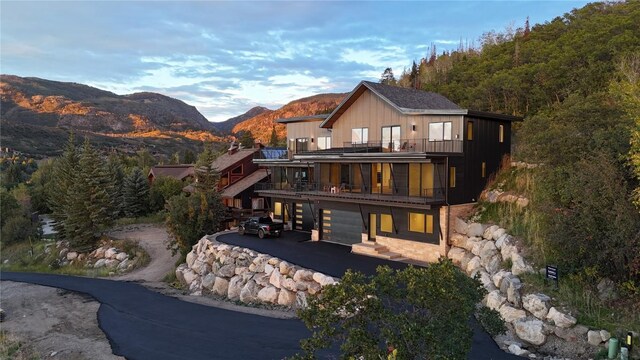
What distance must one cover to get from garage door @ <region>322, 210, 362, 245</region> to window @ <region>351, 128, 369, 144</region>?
594 centimetres

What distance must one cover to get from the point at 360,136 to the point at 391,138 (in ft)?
9.94

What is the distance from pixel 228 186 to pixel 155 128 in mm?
161766

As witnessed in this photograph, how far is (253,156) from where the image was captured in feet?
161

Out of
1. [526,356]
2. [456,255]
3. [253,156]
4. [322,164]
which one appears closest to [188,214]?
[322,164]

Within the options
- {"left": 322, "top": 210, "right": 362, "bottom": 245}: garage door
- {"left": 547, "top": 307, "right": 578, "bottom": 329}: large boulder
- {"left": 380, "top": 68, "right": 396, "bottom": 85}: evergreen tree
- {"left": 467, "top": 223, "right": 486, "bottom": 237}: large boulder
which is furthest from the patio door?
{"left": 380, "top": 68, "right": 396, "bottom": 85}: evergreen tree

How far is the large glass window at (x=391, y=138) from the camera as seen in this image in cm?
3031

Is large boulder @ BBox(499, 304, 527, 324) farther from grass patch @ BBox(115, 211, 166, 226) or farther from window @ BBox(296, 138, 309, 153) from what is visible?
grass patch @ BBox(115, 211, 166, 226)

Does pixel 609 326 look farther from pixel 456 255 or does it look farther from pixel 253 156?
pixel 253 156

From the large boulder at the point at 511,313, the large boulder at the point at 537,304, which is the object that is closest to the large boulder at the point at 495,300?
the large boulder at the point at 511,313

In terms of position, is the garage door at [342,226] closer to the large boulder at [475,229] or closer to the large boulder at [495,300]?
the large boulder at [475,229]

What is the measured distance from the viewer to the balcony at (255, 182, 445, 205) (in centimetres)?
2547

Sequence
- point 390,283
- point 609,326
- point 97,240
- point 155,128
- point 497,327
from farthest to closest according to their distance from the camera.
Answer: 1. point 155,128
2. point 97,240
3. point 609,326
4. point 497,327
5. point 390,283

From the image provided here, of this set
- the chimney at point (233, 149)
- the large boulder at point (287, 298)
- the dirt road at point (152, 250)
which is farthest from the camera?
the chimney at point (233, 149)

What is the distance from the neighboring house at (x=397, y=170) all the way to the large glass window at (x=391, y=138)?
2.9 inches
